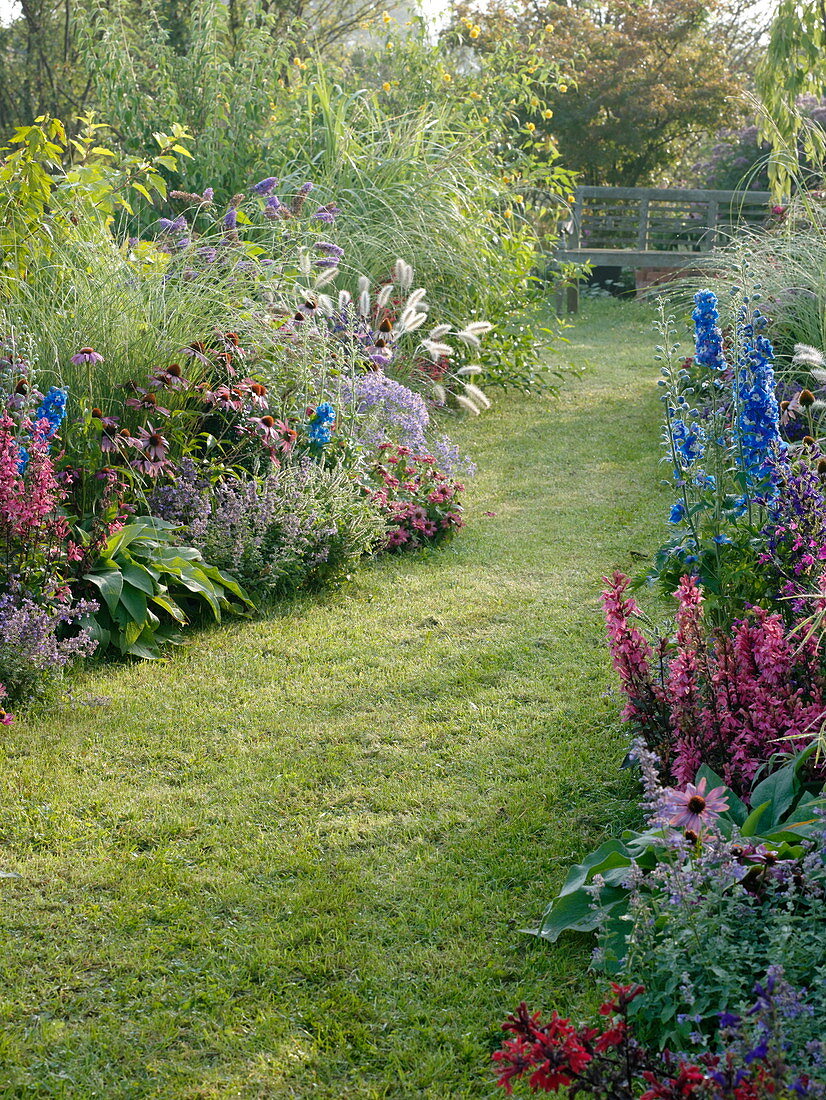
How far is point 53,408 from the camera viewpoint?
3.84 meters

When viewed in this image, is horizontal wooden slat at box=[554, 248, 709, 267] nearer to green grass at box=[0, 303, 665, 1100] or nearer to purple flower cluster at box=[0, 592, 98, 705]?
green grass at box=[0, 303, 665, 1100]

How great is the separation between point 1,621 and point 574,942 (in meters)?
2.11

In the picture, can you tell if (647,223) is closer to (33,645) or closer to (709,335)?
A: (709,335)

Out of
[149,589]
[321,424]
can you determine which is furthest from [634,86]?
[149,589]

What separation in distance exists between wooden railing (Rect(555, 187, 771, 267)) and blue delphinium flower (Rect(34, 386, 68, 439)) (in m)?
11.9

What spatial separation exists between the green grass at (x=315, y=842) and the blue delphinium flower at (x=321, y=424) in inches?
28.3

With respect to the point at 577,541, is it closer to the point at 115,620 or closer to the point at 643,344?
the point at 115,620

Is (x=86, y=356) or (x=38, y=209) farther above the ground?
(x=38, y=209)

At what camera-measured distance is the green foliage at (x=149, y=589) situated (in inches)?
150

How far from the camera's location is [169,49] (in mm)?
8750

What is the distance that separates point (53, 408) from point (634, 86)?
1729 centimetres

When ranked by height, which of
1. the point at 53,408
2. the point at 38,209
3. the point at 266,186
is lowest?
the point at 53,408

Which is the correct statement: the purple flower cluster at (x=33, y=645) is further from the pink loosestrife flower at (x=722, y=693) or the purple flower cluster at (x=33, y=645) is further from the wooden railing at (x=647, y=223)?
the wooden railing at (x=647, y=223)

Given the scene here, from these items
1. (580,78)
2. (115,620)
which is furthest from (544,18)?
(115,620)
